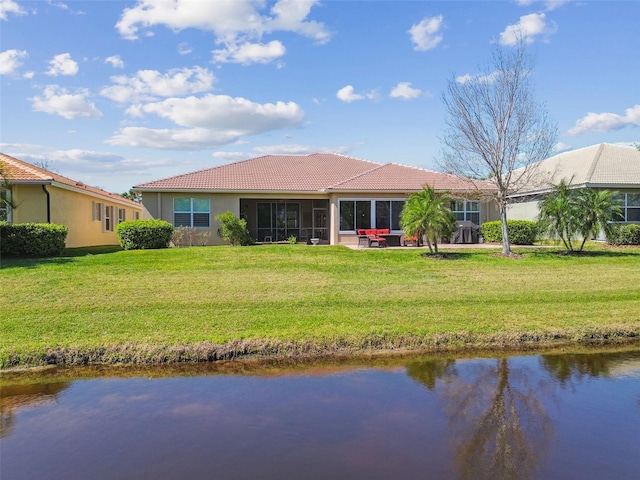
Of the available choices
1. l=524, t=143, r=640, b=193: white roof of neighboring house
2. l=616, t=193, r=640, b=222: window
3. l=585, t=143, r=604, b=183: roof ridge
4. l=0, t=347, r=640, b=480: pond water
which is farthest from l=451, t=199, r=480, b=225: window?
l=0, t=347, r=640, b=480: pond water

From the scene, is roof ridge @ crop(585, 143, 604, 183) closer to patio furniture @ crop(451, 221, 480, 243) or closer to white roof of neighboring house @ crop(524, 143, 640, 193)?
white roof of neighboring house @ crop(524, 143, 640, 193)

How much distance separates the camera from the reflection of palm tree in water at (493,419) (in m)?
5.05

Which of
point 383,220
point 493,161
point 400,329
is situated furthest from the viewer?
point 383,220

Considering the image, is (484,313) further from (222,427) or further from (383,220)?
(383,220)

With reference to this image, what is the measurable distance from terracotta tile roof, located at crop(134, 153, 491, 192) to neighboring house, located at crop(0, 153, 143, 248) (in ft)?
9.93

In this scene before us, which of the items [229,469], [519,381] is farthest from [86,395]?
[519,381]

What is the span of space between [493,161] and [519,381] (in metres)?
13.3

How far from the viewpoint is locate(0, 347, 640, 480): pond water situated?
199 inches

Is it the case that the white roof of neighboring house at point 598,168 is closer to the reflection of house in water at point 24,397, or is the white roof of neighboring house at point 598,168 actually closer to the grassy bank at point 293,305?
the grassy bank at point 293,305

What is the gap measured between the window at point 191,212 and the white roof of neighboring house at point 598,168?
1526 centimetres

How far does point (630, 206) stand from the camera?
25.6m

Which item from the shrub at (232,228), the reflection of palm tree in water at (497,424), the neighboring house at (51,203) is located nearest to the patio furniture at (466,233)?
the shrub at (232,228)

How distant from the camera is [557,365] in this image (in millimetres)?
8336

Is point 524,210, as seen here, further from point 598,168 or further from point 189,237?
point 189,237
